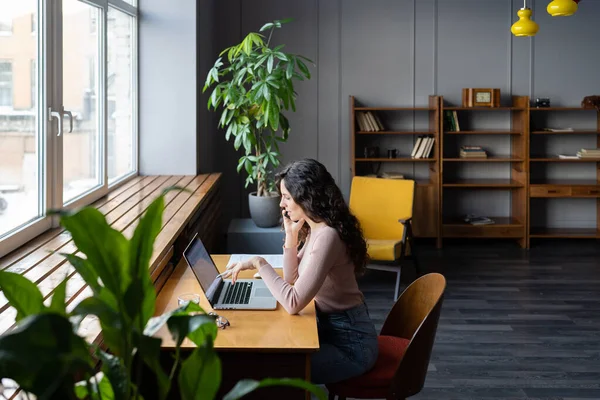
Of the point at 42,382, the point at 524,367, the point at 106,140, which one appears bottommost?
the point at 524,367

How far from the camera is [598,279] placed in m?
7.08

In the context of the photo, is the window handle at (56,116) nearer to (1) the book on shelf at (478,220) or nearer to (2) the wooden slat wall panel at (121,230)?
(2) the wooden slat wall panel at (121,230)

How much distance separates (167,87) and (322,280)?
14.6 ft

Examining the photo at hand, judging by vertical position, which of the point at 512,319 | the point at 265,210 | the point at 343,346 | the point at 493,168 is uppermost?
the point at 493,168

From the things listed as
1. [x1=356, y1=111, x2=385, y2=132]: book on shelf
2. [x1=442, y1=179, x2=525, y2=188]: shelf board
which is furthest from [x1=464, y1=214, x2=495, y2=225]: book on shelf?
[x1=356, y1=111, x2=385, y2=132]: book on shelf

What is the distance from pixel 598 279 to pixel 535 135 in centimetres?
243

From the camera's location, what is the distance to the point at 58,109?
14.0 ft

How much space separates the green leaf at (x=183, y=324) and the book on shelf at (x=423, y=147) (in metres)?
7.57

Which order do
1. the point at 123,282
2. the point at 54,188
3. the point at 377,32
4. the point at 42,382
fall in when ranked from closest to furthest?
the point at 42,382, the point at 123,282, the point at 54,188, the point at 377,32

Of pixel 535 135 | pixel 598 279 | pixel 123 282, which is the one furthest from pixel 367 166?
pixel 123 282

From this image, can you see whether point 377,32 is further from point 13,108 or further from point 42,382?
point 42,382

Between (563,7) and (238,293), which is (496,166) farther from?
(238,293)

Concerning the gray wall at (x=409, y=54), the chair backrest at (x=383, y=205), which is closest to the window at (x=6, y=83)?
the chair backrest at (x=383, y=205)

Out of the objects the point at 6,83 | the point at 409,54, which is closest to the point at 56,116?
the point at 6,83
